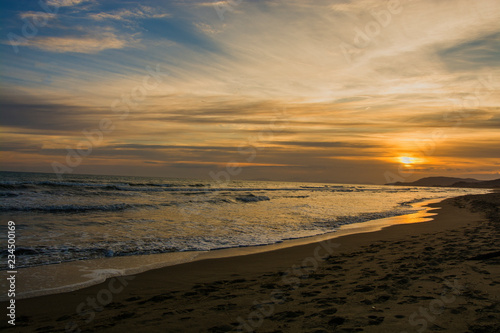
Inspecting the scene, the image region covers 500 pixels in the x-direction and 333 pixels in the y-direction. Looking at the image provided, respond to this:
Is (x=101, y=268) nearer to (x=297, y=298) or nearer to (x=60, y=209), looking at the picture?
(x=297, y=298)

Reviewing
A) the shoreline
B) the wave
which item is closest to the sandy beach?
the shoreline

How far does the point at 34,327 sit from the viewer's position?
15.1ft

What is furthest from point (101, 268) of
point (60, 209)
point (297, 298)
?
point (60, 209)

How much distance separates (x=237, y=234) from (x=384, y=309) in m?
9.07

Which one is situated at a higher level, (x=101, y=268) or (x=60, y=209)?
(x=60, y=209)

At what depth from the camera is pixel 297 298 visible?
5.24 metres

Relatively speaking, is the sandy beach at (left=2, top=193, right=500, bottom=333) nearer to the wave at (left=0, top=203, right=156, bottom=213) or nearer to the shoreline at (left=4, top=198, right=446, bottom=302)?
the shoreline at (left=4, top=198, right=446, bottom=302)

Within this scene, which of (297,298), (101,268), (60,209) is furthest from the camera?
(60,209)

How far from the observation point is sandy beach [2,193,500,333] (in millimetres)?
4160

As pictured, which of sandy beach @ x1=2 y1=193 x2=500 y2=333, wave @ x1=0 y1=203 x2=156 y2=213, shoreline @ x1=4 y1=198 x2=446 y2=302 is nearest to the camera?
sandy beach @ x1=2 y1=193 x2=500 y2=333

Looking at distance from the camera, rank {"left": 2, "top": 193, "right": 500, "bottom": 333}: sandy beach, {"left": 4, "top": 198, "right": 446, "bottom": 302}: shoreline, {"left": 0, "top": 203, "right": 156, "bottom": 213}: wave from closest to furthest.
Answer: {"left": 2, "top": 193, "right": 500, "bottom": 333}: sandy beach < {"left": 4, "top": 198, "right": 446, "bottom": 302}: shoreline < {"left": 0, "top": 203, "right": 156, "bottom": 213}: wave

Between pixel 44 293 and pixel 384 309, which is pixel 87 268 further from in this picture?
pixel 384 309

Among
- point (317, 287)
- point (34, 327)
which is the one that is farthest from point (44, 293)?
point (317, 287)

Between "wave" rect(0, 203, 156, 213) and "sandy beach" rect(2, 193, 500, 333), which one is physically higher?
"wave" rect(0, 203, 156, 213)
